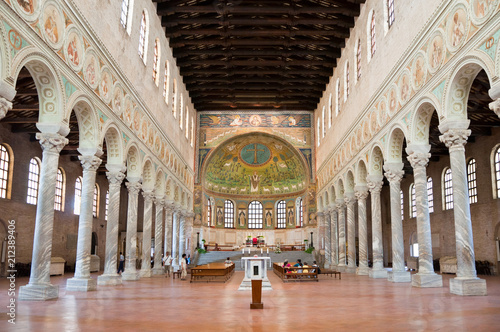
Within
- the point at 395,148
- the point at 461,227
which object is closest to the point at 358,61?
the point at 395,148

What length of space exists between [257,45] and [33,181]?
16.9 meters

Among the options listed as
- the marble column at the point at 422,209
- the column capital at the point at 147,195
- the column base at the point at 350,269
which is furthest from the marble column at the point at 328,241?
the marble column at the point at 422,209

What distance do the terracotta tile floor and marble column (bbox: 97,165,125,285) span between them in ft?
17.4

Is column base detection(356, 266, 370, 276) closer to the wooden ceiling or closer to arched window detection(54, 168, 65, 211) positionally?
the wooden ceiling

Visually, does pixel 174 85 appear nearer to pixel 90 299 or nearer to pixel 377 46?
pixel 377 46

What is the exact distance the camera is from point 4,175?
25406 millimetres

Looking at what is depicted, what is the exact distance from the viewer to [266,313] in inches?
384

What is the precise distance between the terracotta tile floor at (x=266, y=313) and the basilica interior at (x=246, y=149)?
9 centimetres

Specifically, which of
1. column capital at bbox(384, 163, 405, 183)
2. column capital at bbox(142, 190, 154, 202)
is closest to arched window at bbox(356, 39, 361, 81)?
column capital at bbox(384, 163, 405, 183)

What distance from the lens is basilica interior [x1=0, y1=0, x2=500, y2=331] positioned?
11469 millimetres

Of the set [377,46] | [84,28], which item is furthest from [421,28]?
[84,28]

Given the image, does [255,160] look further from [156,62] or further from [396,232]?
[396,232]

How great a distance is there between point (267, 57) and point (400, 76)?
51.6 ft

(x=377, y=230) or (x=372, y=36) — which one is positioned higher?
(x=372, y=36)
